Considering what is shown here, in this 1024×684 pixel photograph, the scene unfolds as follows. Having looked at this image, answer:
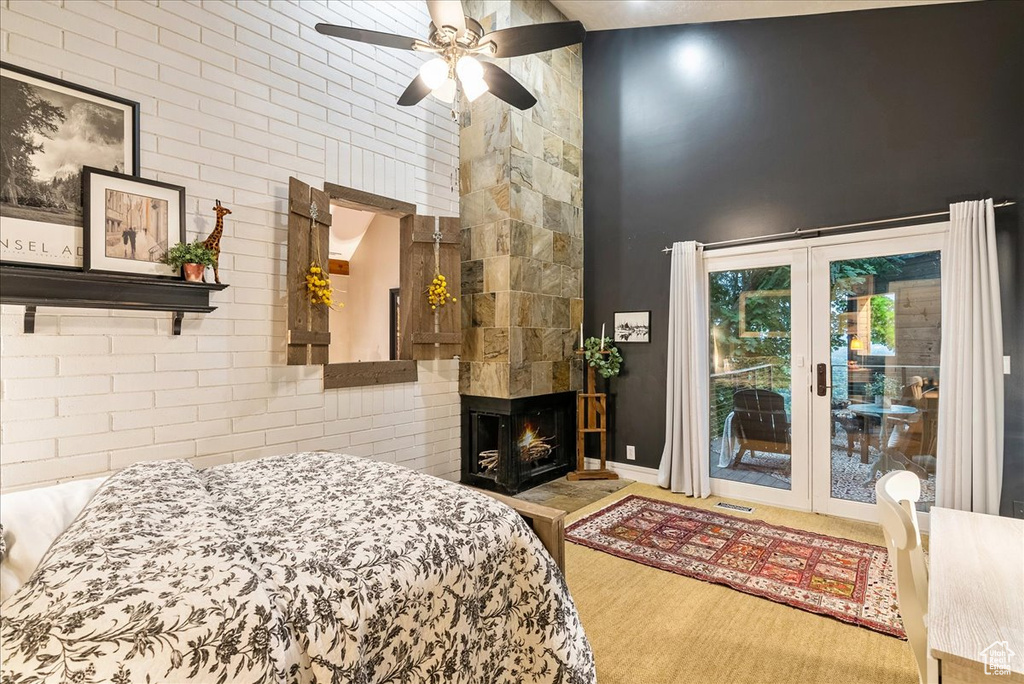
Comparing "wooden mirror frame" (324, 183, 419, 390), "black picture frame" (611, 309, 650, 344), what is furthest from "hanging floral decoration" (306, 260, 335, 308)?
"black picture frame" (611, 309, 650, 344)

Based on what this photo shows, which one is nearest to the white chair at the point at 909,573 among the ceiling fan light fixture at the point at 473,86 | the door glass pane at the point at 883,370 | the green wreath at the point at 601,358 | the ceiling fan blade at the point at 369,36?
the ceiling fan light fixture at the point at 473,86

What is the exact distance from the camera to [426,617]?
4.18 feet

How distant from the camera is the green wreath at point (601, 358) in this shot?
14.9 ft

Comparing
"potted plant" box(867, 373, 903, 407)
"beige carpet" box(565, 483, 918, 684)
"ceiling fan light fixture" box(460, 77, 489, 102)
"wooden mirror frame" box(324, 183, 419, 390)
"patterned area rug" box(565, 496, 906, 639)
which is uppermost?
"ceiling fan light fixture" box(460, 77, 489, 102)

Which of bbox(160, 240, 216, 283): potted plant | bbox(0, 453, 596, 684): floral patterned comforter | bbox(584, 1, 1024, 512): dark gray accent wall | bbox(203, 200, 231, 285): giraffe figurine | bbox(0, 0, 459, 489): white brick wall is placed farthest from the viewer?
bbox(584, 1, 1024, 512): dark gray accent wall

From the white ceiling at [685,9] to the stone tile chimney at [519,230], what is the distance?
33 centimetres

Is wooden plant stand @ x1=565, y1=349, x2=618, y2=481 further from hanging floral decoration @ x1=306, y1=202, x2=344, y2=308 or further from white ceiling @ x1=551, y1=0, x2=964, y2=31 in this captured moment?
white ceiling @ x1=551, y1=0, x2=964, y2=31

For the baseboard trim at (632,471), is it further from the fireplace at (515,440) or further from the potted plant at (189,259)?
the potted plant at (189,259)

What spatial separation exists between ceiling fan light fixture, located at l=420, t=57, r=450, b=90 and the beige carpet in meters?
2.74

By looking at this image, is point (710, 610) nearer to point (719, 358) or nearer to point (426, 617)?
point (426, 617)

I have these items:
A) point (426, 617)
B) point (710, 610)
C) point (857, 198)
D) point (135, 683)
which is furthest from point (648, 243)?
point (135, 683)

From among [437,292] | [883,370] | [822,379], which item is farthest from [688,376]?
[437,292]

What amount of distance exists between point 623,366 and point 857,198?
2235 mm

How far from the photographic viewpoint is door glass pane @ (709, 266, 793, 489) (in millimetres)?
3881
